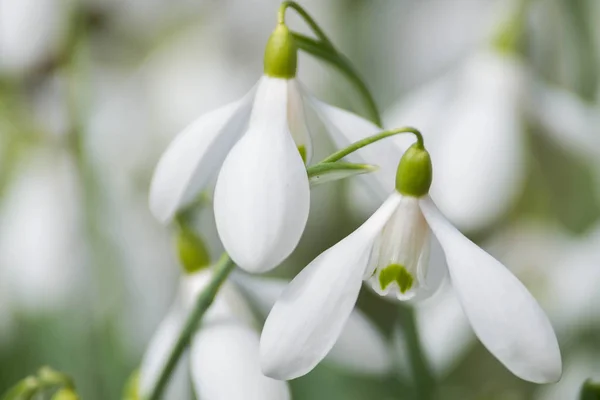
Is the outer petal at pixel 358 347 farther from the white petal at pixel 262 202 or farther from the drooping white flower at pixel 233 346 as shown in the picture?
the white petal at pixel 262 202

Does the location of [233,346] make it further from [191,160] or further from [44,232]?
[44,232]

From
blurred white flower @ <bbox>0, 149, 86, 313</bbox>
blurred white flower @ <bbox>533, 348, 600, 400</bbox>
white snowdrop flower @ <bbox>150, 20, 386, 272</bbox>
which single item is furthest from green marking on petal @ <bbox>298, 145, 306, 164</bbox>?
blurred white flower @ <bbox>0, 149, 86, 313</bbox>

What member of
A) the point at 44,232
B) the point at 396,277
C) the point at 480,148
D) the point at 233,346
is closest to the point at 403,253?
the point at 396,277

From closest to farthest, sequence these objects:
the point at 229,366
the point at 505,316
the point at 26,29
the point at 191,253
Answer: the point at 505,316
the point at 229,366
the point at 191,253
the point at 26,29

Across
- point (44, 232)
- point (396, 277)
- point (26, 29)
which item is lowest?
point (44, 232)

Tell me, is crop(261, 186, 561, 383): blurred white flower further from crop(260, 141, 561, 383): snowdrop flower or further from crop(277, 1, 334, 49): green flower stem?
crop(277, 1, 334, 49): green flower stem

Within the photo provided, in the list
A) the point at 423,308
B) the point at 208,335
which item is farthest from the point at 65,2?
the point at 208,335
